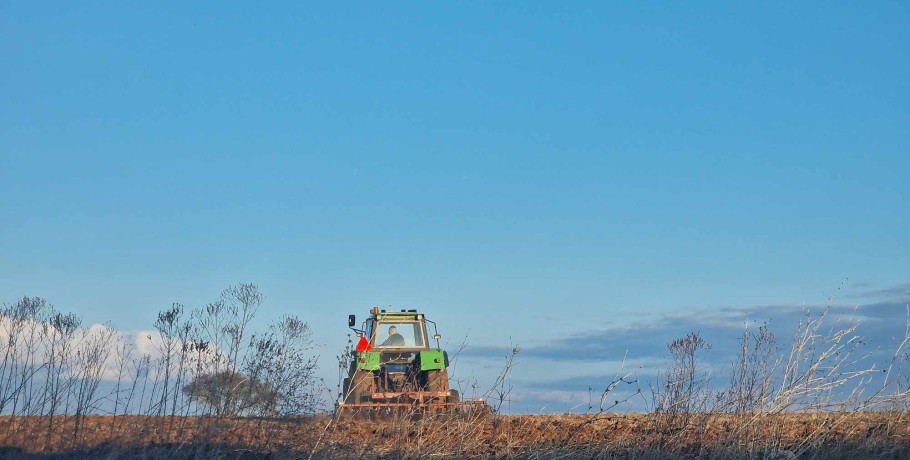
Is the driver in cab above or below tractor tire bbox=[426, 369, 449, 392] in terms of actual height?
above

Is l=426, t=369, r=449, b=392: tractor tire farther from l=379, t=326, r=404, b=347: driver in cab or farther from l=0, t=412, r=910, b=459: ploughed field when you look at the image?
l=0, t=412, r=910, b=459: ploughed field

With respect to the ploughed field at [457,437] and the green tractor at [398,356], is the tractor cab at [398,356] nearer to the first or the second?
the green tractor at [398,356]

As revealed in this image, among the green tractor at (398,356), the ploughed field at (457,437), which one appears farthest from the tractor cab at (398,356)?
the ploughed field at (457,437)

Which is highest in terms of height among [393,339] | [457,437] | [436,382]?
[393,339]

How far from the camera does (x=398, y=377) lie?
17219 mm

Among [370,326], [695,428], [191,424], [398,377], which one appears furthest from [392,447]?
[370,326]

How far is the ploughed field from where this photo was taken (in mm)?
10000

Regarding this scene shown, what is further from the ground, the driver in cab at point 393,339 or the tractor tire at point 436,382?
the driver in cab at point 393,339

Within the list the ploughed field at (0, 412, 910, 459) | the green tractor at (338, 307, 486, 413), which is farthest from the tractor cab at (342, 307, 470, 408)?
the ploughed field at (0, 412, 910, 459)

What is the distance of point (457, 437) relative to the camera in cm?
1045

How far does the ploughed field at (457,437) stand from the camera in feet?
32.8

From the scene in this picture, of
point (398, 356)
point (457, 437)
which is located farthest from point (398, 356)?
point (457, 437)

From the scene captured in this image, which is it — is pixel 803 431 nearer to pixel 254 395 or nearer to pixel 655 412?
pixel 655 412

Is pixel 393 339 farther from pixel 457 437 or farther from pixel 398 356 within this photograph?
pixel 457 437
